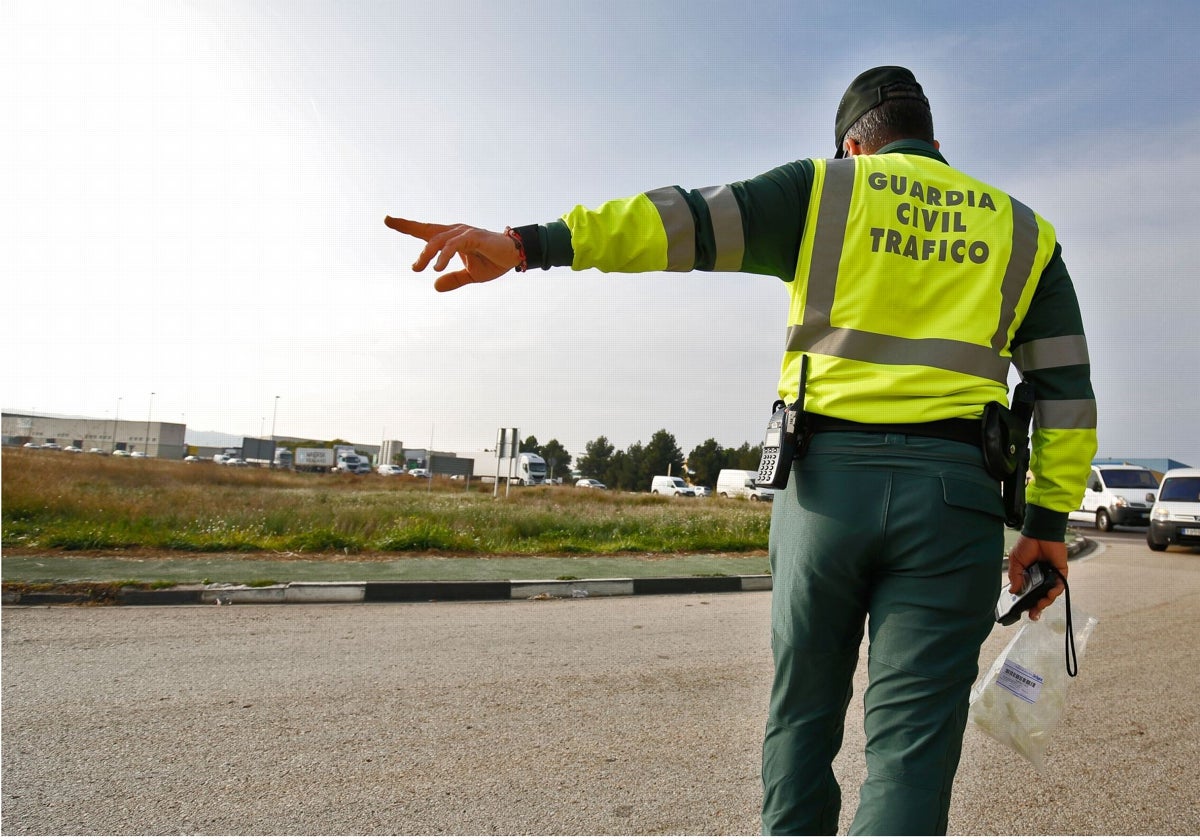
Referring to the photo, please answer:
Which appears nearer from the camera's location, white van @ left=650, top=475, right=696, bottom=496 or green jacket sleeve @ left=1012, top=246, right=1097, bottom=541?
green jacket sleeve @ left=1012, top=246, right=1097, bottom=541

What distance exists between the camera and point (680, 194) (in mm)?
1680

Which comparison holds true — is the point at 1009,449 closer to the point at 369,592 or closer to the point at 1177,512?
the point at 369,592

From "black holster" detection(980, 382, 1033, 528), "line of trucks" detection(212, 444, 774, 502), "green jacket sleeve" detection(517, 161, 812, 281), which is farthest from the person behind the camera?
"line of trucks" detection(212, 444, 774, 502)

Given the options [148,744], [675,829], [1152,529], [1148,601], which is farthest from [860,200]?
[1152,529]

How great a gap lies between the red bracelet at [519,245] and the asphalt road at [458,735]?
1.79 m

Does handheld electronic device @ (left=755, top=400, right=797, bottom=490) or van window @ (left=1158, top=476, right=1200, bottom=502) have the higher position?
van window @ (left=1158, top=476, right=1200, bottom=502)

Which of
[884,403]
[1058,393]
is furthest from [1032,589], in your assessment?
[884,403]

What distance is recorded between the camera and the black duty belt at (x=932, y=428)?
5.06ft

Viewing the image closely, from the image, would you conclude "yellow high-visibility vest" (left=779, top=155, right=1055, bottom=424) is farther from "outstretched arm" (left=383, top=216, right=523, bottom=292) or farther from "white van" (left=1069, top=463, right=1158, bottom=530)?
"white van" (left=1069, top=463, right=1158, bottom=530)

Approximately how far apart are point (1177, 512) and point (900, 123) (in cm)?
1581

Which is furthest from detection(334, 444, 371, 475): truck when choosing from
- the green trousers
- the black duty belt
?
the black duty belt

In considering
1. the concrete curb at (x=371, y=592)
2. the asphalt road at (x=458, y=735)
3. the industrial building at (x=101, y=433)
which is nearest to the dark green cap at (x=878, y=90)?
the asphalt road at (x=458, y=735)

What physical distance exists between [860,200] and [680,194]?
407mm

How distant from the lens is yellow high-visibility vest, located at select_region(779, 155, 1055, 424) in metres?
1.58
